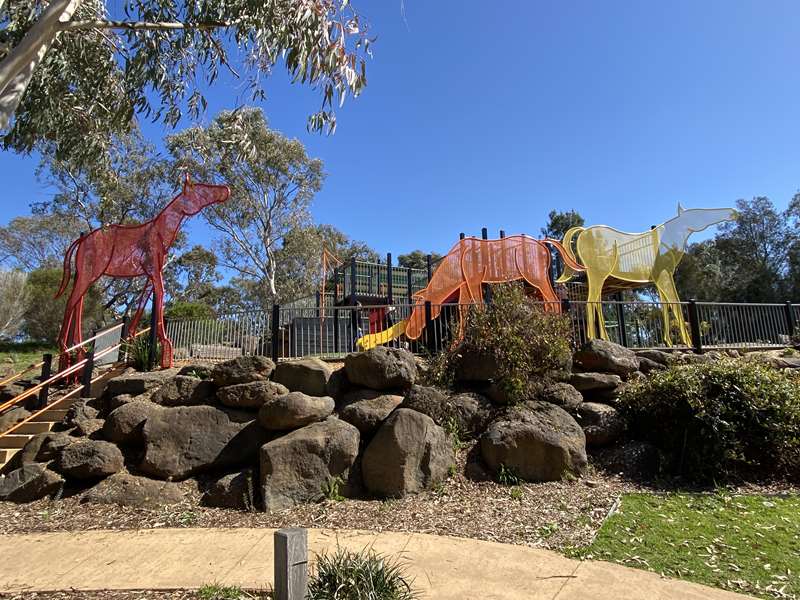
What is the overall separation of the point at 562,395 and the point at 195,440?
5.85 metres

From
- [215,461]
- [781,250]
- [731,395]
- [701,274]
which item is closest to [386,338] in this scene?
[215,461]

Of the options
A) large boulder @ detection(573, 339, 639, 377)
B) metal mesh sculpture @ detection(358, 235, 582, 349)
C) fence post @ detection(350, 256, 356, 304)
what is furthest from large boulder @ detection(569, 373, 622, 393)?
fence post @ detection(350, 256, 356, 304)

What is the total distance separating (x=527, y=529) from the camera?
5.60 m

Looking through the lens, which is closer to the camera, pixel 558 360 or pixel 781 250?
pixel 558 360

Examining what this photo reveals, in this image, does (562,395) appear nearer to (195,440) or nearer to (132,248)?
(195,440)

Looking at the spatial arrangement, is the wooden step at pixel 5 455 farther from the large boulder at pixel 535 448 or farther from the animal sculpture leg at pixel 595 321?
the animal sculpture leg at pixel 595 321

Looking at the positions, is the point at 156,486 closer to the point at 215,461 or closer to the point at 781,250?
the point at 215,461

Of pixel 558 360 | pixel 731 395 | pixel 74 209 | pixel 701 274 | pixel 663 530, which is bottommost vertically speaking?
pixel 663 530

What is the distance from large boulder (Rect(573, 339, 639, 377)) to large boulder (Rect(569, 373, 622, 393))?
329 millimetres

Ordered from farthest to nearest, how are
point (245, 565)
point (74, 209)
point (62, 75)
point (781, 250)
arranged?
1. point (781, 250)
2. point (74, 209)
3. point (62, 75)
4. point (245, 565)

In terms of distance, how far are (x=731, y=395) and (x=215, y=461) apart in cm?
751

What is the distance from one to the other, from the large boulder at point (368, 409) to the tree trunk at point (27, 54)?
5.53 m

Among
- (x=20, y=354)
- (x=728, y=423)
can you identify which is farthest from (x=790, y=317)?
(x=20, y=354)

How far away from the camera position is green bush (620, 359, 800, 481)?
7137mm
